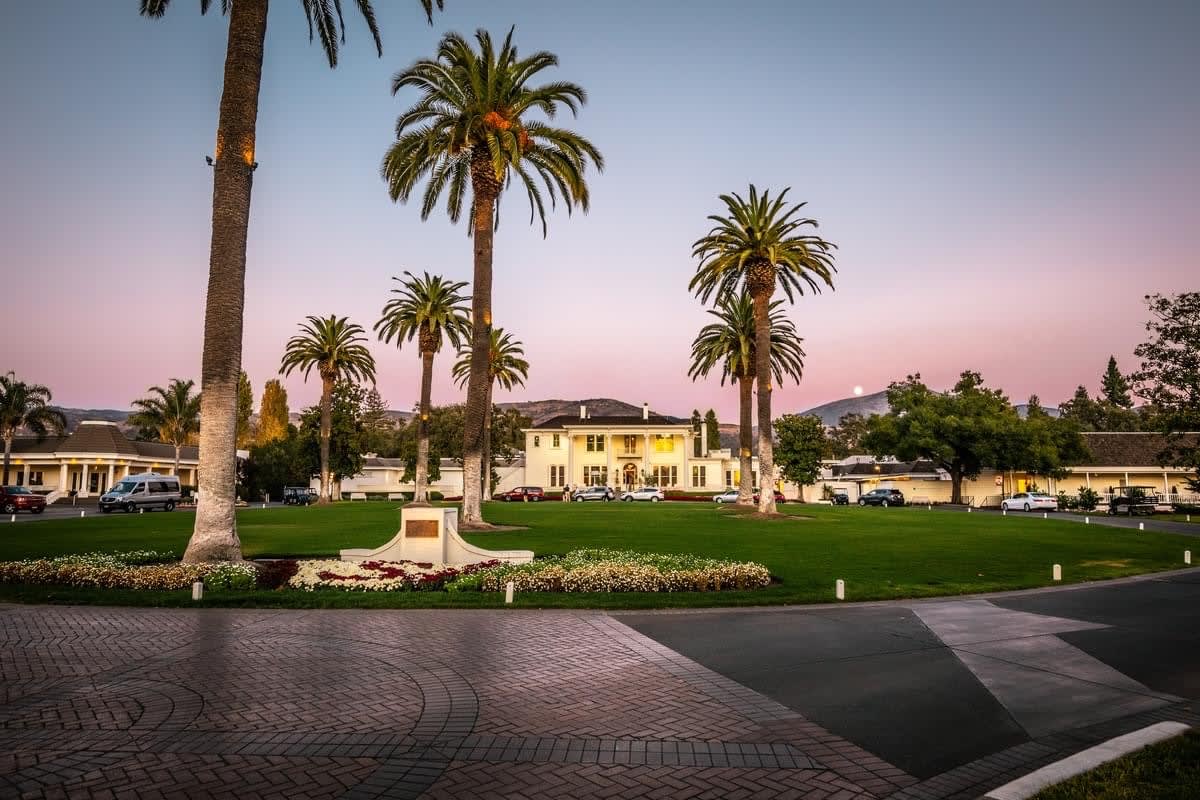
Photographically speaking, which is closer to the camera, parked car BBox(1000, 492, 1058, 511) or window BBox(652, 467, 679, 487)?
parked car BBox(1000, 492, 1058, 511)

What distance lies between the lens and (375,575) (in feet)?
47.8

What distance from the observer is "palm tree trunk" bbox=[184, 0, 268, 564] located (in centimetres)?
1559

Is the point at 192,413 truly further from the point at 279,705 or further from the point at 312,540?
the point at 279,705

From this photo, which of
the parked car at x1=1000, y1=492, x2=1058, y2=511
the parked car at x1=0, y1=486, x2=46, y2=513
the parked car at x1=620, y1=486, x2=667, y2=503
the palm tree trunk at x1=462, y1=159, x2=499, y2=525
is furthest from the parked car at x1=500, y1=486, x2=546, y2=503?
the parked car at x1=1000, y1=492, x2=1058, y2=511

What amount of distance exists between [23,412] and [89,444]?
7.31 metres

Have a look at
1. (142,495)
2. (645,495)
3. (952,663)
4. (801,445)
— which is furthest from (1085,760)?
(801,445)

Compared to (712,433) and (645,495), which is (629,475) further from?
(712,433)

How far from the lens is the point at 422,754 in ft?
18.4

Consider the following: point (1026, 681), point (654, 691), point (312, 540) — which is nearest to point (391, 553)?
point (312, 540)

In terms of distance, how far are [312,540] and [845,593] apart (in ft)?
58.1

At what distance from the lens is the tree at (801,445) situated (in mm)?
65500

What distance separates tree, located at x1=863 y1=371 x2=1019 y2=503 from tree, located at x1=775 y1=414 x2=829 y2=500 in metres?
9.48

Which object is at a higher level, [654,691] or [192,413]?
[192,413]

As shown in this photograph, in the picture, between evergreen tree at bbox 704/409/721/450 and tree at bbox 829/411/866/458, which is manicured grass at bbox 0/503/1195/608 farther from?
tree at bbox 829/411/866/458
